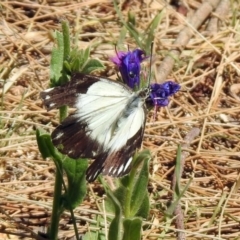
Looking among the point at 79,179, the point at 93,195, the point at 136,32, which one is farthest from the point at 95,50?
the point at 79,179

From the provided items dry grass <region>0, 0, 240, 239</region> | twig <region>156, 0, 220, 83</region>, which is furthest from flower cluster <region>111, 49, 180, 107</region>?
twig <region>156, 0, 220, 83</region>

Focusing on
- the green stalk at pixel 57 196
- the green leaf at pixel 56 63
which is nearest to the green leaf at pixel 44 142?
the green stalk at pixel 57 196

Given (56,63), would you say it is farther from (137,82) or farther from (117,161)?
(117,161)

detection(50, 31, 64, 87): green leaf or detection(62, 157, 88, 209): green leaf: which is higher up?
detection(50, 31, 64, 87): green leaf

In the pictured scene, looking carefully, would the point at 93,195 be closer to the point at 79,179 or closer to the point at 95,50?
the point at 79,179

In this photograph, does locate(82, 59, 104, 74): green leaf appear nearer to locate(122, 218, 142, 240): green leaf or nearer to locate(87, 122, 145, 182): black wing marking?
locate(87, 122, 145, 182): black wing marking

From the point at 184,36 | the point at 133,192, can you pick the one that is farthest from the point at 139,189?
the point at 184,36

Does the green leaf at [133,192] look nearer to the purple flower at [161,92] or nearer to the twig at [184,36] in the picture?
the purple flower at [161,92]
